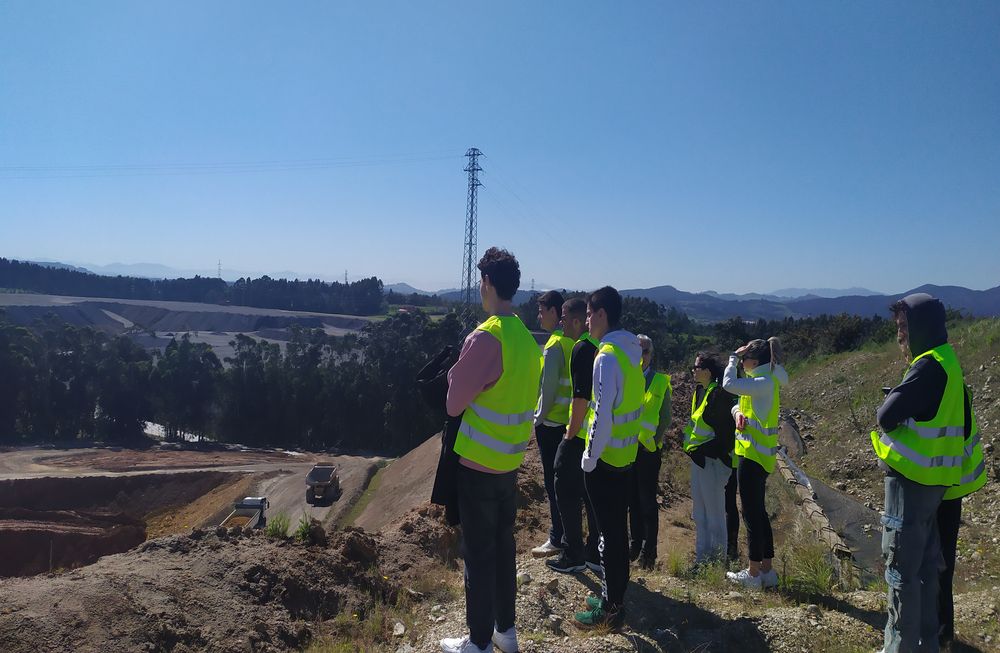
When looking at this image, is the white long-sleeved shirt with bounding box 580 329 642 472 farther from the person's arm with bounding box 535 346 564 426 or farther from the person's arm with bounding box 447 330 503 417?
the person's arm with bounding box 535 346 564 426

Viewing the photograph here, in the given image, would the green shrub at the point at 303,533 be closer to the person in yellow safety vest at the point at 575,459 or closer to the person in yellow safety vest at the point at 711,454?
the person in yellow safety vest at the point at 575,459

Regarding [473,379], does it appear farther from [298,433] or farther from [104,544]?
[298,433]

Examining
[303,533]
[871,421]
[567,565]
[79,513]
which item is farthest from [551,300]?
[79,513]

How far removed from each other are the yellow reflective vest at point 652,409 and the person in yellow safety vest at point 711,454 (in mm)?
279

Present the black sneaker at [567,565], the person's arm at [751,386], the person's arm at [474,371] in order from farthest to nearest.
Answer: the black sneaker at [567,565], the person's arm at [751,386], the person's arm at [474,371]

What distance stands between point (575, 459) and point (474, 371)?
1.47 meters

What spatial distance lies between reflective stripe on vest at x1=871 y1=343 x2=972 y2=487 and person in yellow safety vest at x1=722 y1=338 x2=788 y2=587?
1.16 metres

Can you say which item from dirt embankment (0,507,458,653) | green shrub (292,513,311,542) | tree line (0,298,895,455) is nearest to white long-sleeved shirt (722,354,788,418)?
dirt embankment (0,507,458,653)

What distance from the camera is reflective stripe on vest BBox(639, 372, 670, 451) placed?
16.3 ft

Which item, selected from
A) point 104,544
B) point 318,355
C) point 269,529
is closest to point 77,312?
point 318,355

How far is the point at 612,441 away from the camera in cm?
345

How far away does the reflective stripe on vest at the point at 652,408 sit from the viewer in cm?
496

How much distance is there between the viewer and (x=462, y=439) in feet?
9.91

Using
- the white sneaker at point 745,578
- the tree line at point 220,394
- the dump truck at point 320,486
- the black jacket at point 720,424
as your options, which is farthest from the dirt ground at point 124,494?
the white sneaker at point 745,578
